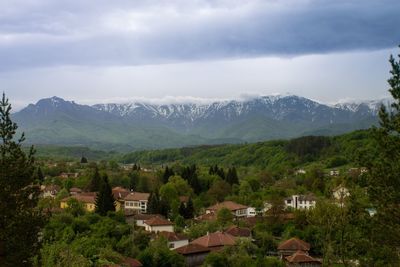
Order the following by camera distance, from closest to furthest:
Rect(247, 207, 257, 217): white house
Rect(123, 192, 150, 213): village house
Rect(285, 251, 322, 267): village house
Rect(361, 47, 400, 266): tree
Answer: Rect(361, 47, 400, 266): tree < Rect(285, 251, 322, 267): village house < Rect(247, 207, 257, 217): white house < Rect(123, 192, 150, 213): village house

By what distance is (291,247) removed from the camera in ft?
146

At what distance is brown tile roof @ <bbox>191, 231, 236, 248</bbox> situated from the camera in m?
44.7

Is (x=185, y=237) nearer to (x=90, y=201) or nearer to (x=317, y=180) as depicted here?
(x=90, y=201)

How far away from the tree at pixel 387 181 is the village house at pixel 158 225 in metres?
38.9

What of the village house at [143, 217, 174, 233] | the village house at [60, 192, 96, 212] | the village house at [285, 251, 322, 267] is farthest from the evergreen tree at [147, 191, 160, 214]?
the village house at [285, 251, 322, 267]

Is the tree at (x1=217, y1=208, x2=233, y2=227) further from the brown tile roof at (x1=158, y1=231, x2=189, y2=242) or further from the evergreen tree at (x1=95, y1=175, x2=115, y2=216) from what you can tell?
the evergreen tree at (x1=95, y1=175, x2=115, y2=216)

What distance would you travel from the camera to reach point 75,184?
83.1m

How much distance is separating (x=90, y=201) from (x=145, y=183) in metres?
21.7

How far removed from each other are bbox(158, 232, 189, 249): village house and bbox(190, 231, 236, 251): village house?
3.23 ft

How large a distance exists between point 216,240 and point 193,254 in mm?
3029

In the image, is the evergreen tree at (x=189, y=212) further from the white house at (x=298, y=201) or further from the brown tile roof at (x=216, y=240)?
the brown tile roof at (x=216, y=240)

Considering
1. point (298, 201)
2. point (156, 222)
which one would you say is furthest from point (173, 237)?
point (298, 201)

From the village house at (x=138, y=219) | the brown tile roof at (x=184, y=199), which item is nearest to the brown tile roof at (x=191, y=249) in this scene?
the village house at (x=138, y=219)

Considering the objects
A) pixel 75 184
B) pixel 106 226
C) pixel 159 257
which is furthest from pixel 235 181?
pixel 159 257
